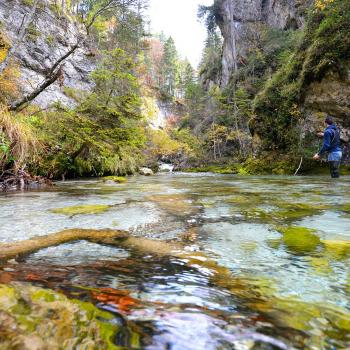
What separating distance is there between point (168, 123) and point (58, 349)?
1906 inches

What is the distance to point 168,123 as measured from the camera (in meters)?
48.4

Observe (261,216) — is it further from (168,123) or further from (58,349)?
(168,123)

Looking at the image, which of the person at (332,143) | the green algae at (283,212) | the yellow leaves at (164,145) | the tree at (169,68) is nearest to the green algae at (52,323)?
the green algae at (283,212)

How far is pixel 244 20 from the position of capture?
107 ft

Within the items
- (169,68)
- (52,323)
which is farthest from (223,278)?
(169,68)

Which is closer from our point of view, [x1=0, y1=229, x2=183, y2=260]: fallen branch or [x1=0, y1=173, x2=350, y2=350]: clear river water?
[x1=0, y1=173, x2=350, y2=350]: clear river water

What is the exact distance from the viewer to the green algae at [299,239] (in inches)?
75.1

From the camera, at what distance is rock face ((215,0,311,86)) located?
27.0m

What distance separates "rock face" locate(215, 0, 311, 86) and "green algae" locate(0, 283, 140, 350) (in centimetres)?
2937

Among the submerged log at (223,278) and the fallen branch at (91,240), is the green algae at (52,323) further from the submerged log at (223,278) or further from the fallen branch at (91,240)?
the fallen branch at (91,240)

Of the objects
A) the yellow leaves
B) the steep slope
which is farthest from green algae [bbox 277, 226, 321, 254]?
the yellow leaves

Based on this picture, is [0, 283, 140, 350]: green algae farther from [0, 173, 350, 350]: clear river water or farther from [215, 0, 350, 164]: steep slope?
[215, 0, 350, 164]: steep slope

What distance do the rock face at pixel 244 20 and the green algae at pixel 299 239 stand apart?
91.2 feet

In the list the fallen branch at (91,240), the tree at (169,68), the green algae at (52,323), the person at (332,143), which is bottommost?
the fallen branch at (91,240)
